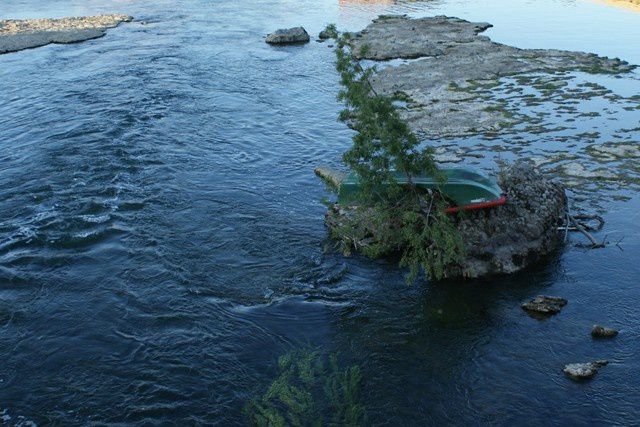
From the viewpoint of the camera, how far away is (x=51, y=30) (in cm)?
4772

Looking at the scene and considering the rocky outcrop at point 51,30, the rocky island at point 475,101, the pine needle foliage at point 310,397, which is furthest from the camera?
the rocky outcrop at point 51,30

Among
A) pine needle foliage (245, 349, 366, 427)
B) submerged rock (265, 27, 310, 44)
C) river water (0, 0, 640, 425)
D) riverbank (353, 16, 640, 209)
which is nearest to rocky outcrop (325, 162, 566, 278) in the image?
river water (0, 0, 640, 425)

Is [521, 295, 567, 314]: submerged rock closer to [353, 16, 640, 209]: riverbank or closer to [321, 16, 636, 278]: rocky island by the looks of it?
[321, 16, 636, 278]: rocky island

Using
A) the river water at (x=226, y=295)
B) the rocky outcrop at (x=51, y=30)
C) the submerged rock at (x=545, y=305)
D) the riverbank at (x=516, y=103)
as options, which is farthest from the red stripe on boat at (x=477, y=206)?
the rocky outcrop at (x=51, y=30)

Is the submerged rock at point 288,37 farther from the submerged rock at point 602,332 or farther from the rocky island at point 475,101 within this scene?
the submerged rock at point 602,332

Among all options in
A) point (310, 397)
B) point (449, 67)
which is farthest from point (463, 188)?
point (449, 67)

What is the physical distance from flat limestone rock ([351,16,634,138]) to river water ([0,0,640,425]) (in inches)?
196

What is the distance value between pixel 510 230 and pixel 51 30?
42.5m

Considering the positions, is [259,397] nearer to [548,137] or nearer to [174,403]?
[174,403]

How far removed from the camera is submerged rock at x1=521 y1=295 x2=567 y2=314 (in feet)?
51.4

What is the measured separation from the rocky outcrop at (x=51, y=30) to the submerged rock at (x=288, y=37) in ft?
43.7

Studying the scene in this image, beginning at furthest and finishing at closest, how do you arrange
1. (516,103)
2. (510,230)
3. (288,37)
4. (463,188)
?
1. (288,37)
2. (516,103)
3. (510,230)
4. (463,188)

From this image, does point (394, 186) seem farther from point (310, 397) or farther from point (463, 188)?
point (310, 397)

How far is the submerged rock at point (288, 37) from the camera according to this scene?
150ft
